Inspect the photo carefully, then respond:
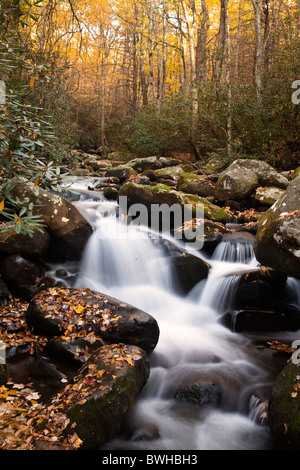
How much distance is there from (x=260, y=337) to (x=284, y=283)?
1.27m

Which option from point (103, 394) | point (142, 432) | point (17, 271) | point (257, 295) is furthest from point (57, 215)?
point (142, 432)

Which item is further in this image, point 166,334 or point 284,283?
point 284,283

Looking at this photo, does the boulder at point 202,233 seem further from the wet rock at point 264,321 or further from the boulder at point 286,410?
the boulder at point 286,410

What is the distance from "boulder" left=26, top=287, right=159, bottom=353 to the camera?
452cm

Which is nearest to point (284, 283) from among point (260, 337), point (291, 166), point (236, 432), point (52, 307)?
point (260, 337)

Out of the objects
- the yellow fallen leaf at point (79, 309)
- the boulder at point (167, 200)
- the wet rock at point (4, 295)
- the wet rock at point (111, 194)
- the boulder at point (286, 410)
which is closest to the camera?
the boulder at point (286, 410)

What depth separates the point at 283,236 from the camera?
421 centimetres

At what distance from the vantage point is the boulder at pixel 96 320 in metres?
4.52

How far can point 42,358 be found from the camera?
4355mm

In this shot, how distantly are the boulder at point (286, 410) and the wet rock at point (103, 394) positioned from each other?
155 cm

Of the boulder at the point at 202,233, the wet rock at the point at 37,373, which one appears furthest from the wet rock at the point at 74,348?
the boulder at the point at 202,233

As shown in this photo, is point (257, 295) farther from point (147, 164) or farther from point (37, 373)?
point (147, 164)

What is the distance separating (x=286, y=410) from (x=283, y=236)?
212 centimetres
